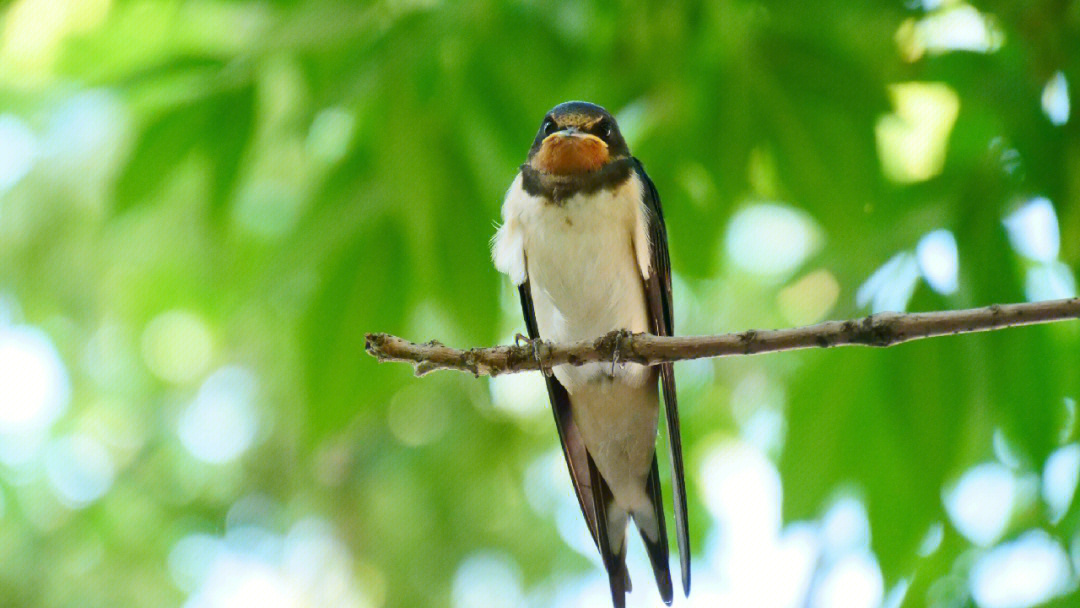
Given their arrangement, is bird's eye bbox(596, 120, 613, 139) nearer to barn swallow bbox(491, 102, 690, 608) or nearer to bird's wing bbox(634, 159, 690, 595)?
barn swallow bbox(491, 102, 690, 608)

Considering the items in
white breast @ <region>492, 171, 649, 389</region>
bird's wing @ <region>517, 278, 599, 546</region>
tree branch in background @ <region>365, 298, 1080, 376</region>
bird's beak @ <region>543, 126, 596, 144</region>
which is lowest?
tree branch in background @ <region>365, 298, 1080, 376</region>

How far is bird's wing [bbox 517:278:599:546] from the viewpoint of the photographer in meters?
3.13

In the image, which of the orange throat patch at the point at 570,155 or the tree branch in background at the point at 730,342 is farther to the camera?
the orange throat patch at the point at 570,155

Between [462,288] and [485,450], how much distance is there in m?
1.66

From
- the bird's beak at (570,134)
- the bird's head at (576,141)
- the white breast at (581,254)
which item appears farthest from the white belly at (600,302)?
the bird's beak at (570,134)

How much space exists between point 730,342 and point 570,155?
4.43 feet

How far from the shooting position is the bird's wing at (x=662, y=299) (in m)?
2.80

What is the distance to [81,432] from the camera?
18.8 ft

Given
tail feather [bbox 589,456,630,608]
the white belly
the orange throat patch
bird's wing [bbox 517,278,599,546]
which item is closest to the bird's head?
the orange throat patch

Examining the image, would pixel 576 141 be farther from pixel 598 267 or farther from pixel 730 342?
pixel 730 342

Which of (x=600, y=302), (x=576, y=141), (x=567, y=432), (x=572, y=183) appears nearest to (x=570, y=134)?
(x=576, y=141)

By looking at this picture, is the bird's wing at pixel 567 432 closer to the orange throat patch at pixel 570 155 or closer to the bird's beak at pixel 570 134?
the orange throat patch at pixel 570 155

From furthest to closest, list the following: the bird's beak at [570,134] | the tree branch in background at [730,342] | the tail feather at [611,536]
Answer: the bird's beak at [570,134] < the tail feather at [611,536] < the tree branch in background at [730,342]

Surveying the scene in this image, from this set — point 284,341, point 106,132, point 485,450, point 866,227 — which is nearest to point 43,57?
point 106,132
